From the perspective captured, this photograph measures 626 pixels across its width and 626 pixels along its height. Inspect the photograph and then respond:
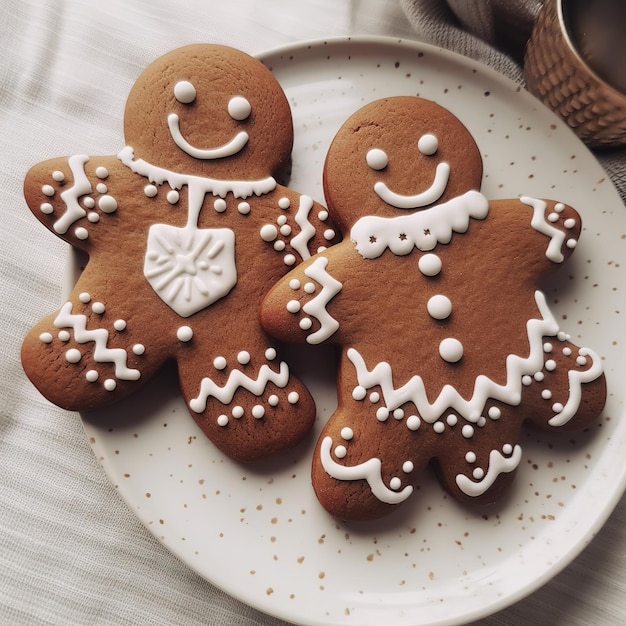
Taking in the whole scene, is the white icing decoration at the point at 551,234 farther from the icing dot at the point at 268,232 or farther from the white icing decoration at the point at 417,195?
the icing dot at the point at 268,232

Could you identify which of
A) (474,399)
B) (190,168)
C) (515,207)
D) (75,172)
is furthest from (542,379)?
(75,172)

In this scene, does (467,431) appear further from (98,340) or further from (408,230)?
(98,340)

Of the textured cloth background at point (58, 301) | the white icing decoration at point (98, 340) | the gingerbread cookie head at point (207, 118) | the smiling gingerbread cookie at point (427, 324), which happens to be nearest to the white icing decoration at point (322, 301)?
the smiling gingerbread cookie at point (427, 324)

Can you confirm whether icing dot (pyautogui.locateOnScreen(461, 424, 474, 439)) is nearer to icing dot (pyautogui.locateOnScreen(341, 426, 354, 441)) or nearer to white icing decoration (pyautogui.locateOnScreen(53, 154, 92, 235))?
icing dot (pyautogui.locateOnScreen(341, 426, 354, 441))

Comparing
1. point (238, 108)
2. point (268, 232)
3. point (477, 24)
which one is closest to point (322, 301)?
point (268, 232)

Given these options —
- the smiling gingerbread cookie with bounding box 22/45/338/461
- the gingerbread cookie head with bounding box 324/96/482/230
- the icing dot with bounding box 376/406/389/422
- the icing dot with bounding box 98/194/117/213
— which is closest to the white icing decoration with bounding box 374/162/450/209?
the gingerbread cookie head with bounding box 324/96/482/230

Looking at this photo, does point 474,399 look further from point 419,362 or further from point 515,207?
point 515,207
